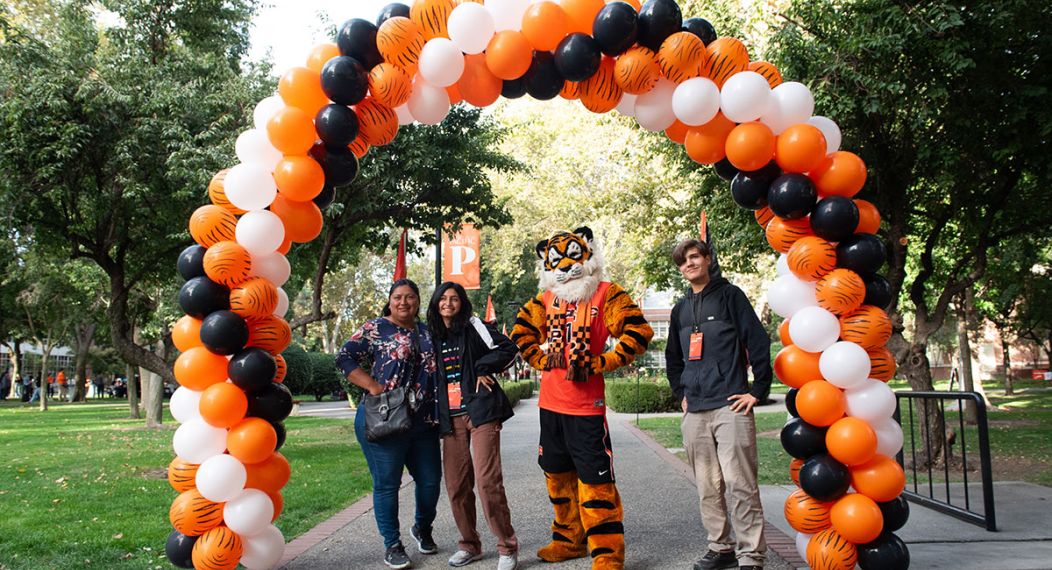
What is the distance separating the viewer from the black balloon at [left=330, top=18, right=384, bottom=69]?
423 cm

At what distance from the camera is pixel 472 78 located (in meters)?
4.40

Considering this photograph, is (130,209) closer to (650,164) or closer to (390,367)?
(390,367)

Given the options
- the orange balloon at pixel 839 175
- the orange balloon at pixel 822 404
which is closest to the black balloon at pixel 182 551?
the orange balloon at pixel 822 404

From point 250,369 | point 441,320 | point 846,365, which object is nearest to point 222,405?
point 250,369

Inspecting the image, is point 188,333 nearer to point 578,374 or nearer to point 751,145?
point 578,374

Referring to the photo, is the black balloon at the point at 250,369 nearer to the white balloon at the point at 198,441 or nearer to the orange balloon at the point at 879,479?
the white balloon at the point at 198,441

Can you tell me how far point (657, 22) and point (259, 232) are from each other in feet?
8.59

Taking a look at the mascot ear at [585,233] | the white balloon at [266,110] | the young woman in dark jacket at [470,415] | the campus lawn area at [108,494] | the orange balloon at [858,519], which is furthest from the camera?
the campus lawn area at [108,494]

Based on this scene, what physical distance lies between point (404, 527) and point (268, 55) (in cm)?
918

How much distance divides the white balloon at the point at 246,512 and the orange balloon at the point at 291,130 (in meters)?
1.92

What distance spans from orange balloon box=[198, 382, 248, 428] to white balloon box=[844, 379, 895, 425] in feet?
11.3

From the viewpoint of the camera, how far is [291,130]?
421cm

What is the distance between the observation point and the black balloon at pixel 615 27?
402 centimetres

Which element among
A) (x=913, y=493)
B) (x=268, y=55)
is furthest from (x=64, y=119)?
(x=913, y=493)
